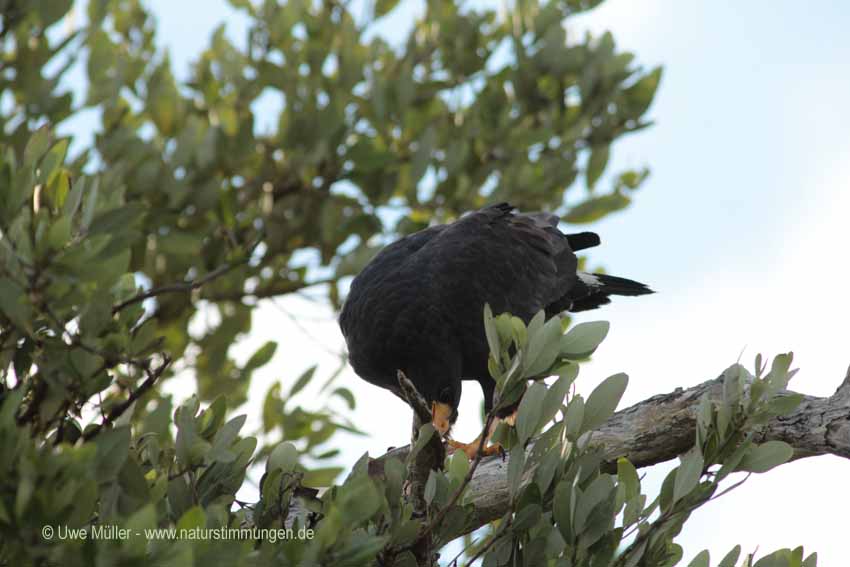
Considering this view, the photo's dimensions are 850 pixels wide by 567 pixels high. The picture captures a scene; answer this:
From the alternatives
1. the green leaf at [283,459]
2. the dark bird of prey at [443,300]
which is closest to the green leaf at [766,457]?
the green leaf at [283,459]

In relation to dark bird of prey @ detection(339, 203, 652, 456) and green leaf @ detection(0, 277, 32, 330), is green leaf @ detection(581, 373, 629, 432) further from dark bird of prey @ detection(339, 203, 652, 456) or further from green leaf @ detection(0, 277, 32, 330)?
dark bird of prey @ detection(339, 203, 652, 456)

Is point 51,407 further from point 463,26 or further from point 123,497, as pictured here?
point 463,26

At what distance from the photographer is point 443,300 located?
518 cm

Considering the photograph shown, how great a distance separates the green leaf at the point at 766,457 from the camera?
2.81 m

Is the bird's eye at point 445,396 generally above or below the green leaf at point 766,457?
above

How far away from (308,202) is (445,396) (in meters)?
1.59

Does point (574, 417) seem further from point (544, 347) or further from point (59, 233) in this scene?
point (59, 233)

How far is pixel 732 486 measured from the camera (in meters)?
2.78

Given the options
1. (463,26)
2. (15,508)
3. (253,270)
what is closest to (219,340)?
(253,270)

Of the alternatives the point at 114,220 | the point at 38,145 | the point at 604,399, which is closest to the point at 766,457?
the point at 604,399

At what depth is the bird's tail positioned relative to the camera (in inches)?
250

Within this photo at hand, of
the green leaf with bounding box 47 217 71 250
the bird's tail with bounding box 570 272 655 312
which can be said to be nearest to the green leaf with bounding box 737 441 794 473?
the green leaf with bounding box 47 217 71 250

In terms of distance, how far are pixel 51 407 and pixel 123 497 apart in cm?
37

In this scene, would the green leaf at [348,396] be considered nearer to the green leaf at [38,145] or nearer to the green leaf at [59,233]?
the green leaf at [38,145]
